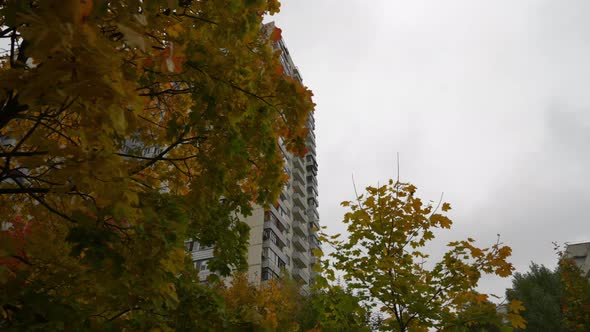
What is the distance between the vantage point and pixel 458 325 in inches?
223

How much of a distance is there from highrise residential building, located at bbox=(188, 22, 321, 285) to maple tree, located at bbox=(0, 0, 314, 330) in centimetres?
2040

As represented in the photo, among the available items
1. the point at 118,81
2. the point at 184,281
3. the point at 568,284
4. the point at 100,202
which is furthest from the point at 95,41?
the point at 568,284

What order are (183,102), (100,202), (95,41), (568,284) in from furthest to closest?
(568,284) → (183,102) → (100,202) → (95,41)

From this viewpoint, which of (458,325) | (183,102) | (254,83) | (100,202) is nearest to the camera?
(100,202)

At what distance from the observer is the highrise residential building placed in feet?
103

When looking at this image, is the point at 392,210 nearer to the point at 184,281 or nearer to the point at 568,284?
the point at 184,281

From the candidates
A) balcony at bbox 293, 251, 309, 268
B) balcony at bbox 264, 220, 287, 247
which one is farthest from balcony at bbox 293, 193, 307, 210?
balcony at bbox 264, 220, 287, 247

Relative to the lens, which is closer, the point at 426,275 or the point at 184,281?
the point at 184,281

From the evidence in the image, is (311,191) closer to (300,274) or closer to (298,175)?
(298,175)

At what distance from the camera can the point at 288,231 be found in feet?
136

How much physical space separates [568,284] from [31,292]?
14.5 meters

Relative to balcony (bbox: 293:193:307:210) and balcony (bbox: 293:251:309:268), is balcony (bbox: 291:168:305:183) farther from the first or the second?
balcony (bbox: 293:251:309:268)

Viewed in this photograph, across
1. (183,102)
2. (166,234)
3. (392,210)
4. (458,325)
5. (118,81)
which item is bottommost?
(458,325)

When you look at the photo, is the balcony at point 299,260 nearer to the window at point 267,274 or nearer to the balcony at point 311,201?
the balcony at point 311,201
